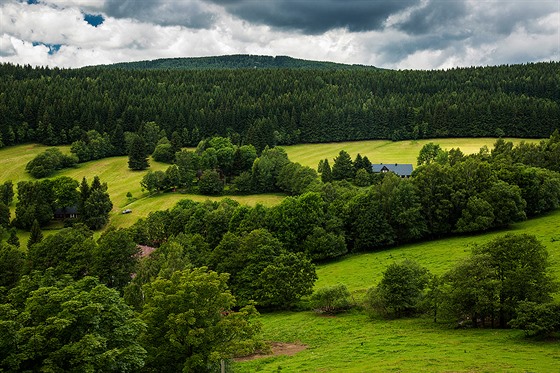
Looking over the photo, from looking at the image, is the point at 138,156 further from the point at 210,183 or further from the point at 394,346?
the point at 394,346

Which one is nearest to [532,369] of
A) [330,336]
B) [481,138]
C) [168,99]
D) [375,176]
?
[330,336]

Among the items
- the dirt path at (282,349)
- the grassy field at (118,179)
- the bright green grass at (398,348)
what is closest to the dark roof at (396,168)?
the grassy field at (118,179)

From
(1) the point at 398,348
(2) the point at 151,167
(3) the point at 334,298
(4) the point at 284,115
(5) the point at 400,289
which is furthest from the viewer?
(4) the point at 284,115

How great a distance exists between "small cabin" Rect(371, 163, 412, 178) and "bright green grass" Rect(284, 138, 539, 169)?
9835 millimetres

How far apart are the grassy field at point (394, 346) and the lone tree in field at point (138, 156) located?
98.8 m

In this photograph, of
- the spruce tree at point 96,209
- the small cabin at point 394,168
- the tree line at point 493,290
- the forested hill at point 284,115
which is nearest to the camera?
the tree line at point 493,290

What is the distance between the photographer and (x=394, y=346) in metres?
34.9

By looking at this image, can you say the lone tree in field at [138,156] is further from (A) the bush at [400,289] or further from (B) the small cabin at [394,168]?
(A) the bush at [400,289]

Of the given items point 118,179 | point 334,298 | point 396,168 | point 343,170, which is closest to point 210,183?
point 118,179

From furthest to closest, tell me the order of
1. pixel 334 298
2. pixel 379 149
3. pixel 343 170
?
pixel 379 149, pixel 343 170, pixel 334 298

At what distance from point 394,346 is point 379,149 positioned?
13277cm

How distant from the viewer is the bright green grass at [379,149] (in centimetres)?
14676

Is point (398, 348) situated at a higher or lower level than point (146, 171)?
lower

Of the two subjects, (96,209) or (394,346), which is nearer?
(394,346)
